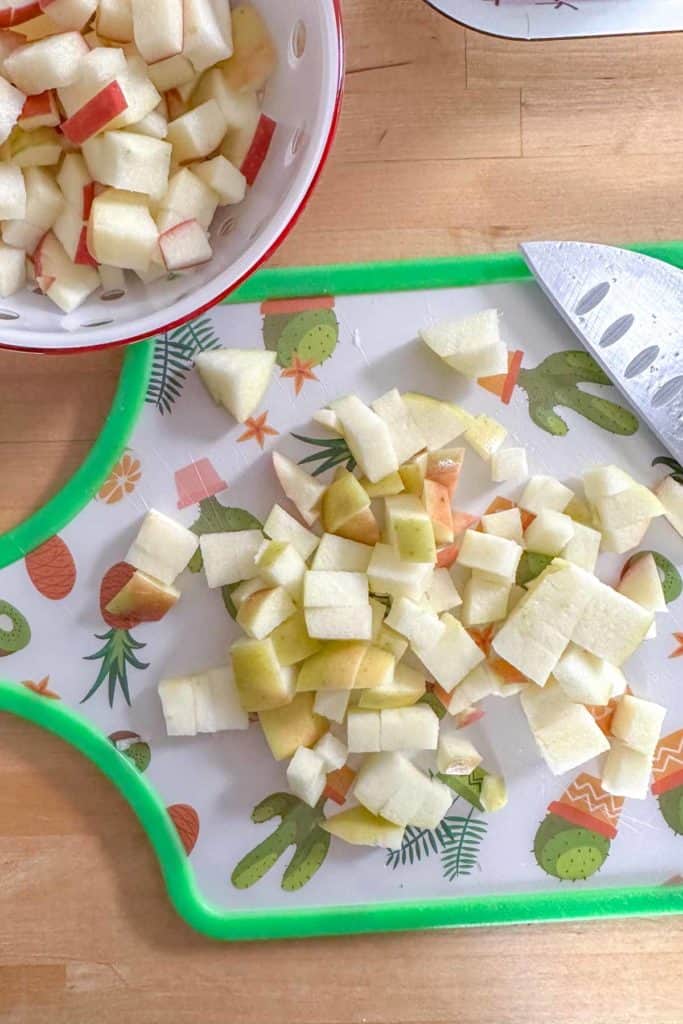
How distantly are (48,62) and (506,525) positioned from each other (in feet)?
2.06

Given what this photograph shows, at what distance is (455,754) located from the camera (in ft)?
3.43

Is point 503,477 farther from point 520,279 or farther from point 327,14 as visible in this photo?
point 327,14

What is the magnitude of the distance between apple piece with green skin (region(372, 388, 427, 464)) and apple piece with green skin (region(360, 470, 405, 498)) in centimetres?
2

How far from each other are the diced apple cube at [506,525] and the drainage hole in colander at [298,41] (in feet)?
1.63

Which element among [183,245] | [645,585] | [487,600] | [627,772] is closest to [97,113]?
[183,245]

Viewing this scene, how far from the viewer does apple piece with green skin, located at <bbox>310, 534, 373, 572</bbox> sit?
40.5 inches

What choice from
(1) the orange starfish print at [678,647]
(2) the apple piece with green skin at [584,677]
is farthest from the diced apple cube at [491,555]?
(1) the orange starfish print at [678,647]

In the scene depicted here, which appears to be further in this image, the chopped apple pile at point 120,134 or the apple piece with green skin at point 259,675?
the apple piece with green skin at point 259,675

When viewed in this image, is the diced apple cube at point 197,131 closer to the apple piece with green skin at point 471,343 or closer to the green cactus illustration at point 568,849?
the apple piece with green skin at point 471,343

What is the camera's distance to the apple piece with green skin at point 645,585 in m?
1.04

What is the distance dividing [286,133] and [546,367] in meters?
0.37

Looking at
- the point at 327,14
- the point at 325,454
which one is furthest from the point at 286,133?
the point at 325,454

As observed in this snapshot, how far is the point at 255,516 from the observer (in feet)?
3.51

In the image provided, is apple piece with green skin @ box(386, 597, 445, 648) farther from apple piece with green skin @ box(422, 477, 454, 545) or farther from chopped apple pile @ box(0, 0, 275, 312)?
chopped apple pile @ box(0, 0, 275, 312)
